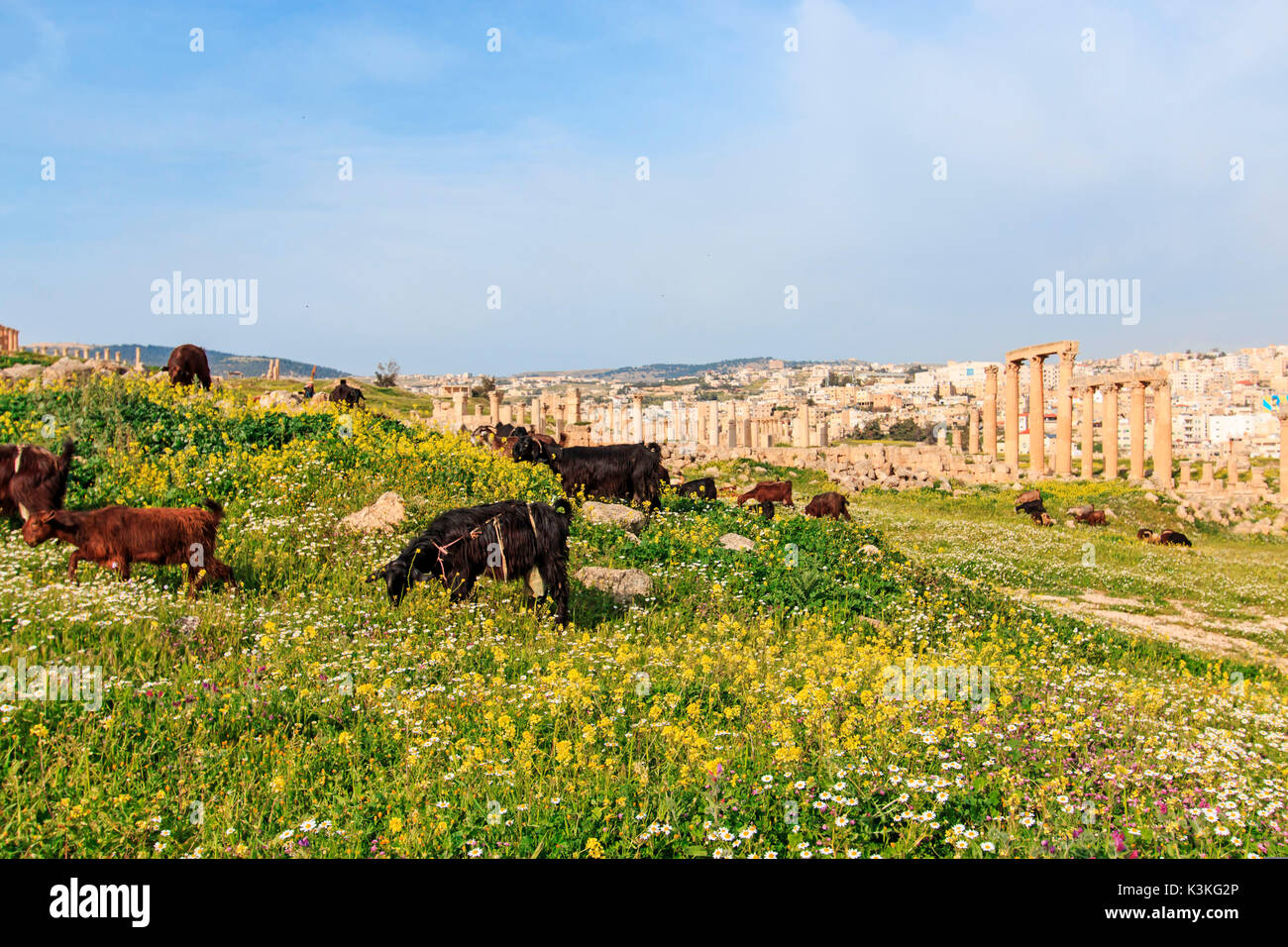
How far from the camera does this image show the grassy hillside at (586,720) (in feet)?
14.9

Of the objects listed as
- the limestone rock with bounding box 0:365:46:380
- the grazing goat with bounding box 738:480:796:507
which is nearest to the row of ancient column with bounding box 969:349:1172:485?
the grazing goat with bounding box 738:480:796:507

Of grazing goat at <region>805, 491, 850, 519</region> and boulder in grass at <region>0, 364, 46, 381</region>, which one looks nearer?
grazing goat at <region>805, 491, 850, 519</region>

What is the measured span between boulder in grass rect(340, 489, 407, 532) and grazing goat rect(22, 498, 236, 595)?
8.71 ft

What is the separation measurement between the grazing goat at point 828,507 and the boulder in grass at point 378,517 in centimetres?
1377

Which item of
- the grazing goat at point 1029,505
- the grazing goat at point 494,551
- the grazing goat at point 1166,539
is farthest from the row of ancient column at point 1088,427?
the grazing goat at point 494,551

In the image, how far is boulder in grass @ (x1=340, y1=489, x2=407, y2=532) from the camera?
1141 centimetres

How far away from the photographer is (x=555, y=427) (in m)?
55.8

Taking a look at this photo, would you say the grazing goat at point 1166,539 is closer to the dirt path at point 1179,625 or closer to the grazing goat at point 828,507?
the dirt path at point 1179,625

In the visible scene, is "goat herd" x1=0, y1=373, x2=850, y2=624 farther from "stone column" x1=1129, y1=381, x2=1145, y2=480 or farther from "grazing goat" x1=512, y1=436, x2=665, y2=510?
"stone column" x1=1129, y1=381, x2=1145, y2=480

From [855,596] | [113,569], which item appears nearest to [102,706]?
[113,569]

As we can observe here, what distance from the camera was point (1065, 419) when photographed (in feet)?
176
